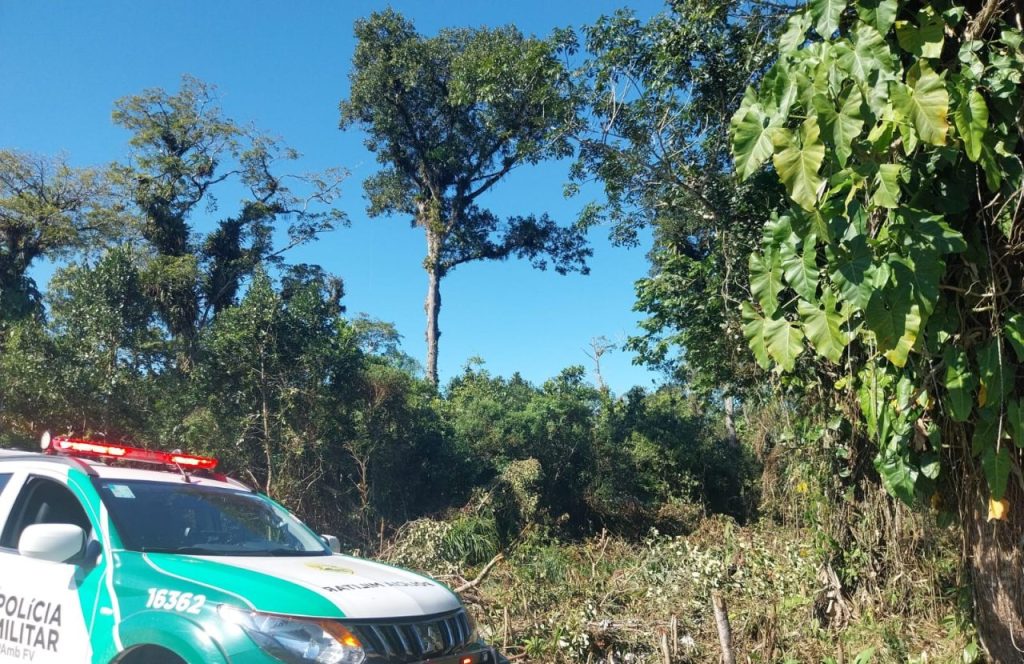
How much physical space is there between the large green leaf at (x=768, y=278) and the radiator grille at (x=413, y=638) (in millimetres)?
2534

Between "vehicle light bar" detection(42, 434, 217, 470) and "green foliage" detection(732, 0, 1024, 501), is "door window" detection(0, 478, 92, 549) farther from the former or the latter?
"green foliage" detection(732, 0, 1024, 501)

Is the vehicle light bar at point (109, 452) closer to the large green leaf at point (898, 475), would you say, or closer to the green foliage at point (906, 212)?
the green foliage at point (906, 212)

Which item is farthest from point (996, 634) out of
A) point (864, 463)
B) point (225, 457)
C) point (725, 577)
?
point (225, 457)

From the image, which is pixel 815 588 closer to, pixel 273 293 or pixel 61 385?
pixel 273 293

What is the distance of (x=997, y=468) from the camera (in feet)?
15.2

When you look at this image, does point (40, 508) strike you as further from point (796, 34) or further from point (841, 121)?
point (796, 34)

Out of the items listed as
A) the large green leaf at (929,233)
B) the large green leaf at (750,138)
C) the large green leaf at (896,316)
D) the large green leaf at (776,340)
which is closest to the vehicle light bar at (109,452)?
the large green leaf at (776,340)

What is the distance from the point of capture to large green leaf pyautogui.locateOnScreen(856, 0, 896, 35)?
4.41 metres

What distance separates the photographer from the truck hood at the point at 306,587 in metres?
3.64

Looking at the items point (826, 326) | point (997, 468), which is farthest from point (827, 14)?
point (997, 468)

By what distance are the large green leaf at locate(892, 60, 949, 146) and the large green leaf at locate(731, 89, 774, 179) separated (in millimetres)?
657

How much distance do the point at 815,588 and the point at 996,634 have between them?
277cm

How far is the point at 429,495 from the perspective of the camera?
16.8 metres

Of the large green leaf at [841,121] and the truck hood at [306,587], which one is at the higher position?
the large green leaf at [841,121]
